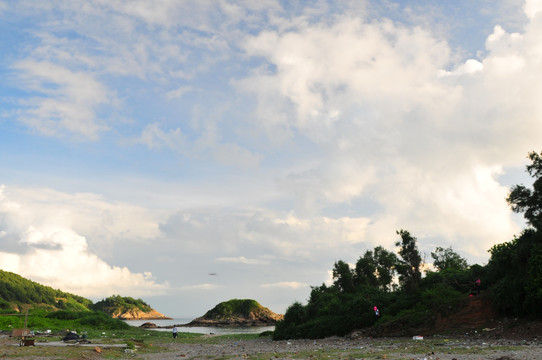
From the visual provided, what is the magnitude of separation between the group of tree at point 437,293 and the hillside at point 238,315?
11614 centimetres

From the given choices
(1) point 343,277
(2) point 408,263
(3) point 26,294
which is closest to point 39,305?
(3) point 26,294

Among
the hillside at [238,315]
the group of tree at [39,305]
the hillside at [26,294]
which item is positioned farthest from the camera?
the hillside at [26,294]

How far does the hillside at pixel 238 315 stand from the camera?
159125 millimetres

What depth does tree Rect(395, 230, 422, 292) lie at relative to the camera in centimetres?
3847

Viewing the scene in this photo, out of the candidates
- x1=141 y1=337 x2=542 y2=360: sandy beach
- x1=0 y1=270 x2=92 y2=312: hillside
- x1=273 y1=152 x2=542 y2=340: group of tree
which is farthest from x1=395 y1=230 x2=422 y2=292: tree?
x1=0 y1=270 x2=92 y2=312: hillside

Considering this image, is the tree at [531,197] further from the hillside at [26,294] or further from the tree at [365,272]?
the hillside at [26,294]

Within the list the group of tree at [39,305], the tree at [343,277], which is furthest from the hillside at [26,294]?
the tree at [343,277]

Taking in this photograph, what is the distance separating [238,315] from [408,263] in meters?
136

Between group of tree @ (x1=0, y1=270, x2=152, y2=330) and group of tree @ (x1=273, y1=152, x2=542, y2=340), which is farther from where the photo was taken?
group of tree @ (x1=0, y1=270, x2=152, y2=330)

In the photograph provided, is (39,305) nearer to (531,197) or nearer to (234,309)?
(234,309)

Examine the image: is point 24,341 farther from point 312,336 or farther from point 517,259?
point 517,259

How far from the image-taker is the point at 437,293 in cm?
3316

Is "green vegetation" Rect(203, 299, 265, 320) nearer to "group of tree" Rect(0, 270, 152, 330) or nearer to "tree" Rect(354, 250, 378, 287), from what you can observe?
"group of tree" Rect(0, 270, 152, 330)

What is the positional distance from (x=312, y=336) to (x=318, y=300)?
6.76 m
